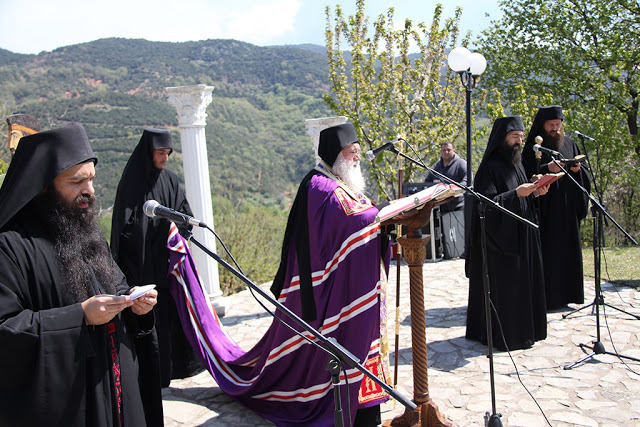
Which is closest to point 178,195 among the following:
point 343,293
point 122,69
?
point 343,293

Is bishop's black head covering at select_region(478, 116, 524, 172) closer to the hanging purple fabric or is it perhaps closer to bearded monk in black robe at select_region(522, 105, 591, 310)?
bearded monk in black robe at select_region(522, 105, 591, 310)

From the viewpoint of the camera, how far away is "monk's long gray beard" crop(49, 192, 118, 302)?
7.64ft

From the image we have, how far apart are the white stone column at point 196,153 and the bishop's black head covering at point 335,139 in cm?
307

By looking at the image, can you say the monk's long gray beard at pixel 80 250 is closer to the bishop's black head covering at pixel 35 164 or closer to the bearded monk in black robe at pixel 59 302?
the bearded monk in black robe at pixel 59 302

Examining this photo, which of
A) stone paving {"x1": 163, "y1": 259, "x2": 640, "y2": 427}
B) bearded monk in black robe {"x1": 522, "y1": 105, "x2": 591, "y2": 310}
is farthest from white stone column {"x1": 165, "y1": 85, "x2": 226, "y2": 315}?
bearded monk in black robe {"x1": 522, "y1": 105, "x2": 591, "y2": 310}

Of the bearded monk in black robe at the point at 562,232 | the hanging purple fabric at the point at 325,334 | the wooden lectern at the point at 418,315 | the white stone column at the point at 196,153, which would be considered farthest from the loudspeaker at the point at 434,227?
the wooden lectern at the point at 418,315

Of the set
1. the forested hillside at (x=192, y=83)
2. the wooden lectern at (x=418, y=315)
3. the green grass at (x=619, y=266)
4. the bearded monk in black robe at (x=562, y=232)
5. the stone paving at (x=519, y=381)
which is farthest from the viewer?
the forested hillside at (x=192, y=83)

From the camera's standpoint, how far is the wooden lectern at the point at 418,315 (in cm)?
340

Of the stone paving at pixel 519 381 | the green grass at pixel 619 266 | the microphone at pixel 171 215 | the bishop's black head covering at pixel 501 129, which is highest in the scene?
the bishop's black head covering at pixel 501 129

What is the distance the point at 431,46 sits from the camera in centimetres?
1177

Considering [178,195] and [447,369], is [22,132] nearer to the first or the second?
[178,195]

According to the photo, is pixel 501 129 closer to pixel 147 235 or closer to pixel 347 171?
pixel 347 171

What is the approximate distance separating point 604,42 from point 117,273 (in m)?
18.2

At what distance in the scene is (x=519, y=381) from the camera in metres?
4.63
